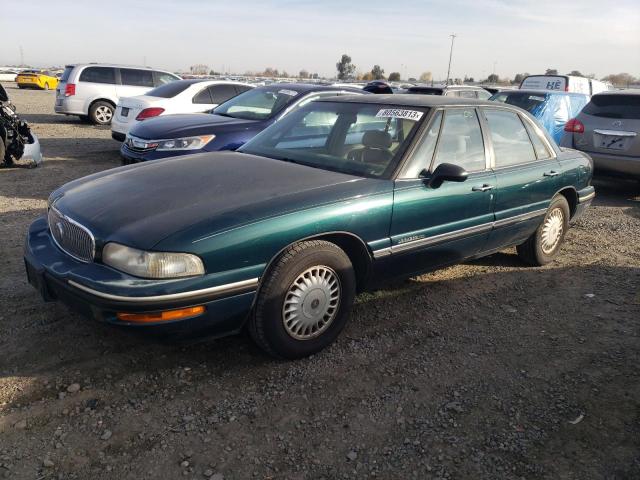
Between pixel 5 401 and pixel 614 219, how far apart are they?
281 inches

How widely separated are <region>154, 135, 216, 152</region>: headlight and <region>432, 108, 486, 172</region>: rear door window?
3.46 metres

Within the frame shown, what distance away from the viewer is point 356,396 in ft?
9.60

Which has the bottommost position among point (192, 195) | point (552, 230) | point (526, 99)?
point (552, 230)

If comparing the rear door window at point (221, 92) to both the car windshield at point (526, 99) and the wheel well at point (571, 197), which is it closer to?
the car windshield at point (526, 99)

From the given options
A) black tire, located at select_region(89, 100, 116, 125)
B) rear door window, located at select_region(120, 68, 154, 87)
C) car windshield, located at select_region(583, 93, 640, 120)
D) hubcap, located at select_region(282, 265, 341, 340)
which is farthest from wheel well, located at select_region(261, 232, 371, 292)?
rear door window, located at select_region(120, 68, 154, 87)

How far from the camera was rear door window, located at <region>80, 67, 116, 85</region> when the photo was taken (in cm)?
1387

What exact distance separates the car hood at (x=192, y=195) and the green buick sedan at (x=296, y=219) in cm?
1

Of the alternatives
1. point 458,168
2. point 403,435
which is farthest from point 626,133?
point 403,435

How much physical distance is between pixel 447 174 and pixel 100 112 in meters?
13.3

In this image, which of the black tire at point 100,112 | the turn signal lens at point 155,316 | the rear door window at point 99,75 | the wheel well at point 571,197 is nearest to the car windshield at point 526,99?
the wheel well at point 571,197

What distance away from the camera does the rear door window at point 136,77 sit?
46.9 feet

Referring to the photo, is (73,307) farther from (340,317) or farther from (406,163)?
(406,163)

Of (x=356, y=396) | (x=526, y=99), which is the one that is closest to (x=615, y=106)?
(x=526, y=99)

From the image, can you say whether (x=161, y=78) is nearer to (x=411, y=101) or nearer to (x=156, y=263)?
(x=411, y=101)
